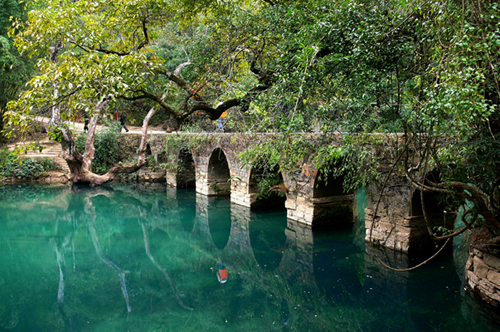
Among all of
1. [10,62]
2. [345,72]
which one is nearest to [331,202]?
[345,72]

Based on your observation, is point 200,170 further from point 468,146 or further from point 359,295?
point 468,146

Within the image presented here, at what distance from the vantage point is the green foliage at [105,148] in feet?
61.4

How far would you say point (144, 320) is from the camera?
530 cm

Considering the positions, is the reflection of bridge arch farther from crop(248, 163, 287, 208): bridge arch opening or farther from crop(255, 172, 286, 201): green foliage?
crop(255, 172, 286, 201): green foliage

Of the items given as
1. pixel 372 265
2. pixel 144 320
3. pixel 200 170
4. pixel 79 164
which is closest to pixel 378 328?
pixel 372 265

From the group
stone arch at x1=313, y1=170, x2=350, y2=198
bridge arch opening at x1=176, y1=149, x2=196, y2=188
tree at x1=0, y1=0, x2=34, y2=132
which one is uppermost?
tree at x1=0, y1=0, x2=34, y2=132

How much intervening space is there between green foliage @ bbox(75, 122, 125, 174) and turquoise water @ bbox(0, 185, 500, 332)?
7401 mm

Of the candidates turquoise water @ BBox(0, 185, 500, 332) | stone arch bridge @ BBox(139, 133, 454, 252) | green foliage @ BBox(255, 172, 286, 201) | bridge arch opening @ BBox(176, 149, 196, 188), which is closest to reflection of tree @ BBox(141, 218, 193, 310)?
turquoise water @ BBox(0, 185, 500, 332)

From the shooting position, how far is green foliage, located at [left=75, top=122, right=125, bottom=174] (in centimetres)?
1872

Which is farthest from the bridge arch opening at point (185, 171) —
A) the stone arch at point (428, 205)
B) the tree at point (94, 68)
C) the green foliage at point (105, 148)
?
the stone arch at point (428, 205)

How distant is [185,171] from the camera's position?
17188mm

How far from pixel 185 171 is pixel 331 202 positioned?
8.97 metres

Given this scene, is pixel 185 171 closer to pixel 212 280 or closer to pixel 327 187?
pixel 327 187

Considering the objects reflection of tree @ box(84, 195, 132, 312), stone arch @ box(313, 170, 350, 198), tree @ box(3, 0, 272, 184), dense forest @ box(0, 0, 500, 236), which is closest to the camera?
dense forest @ box(0, 0, 500, 236)
